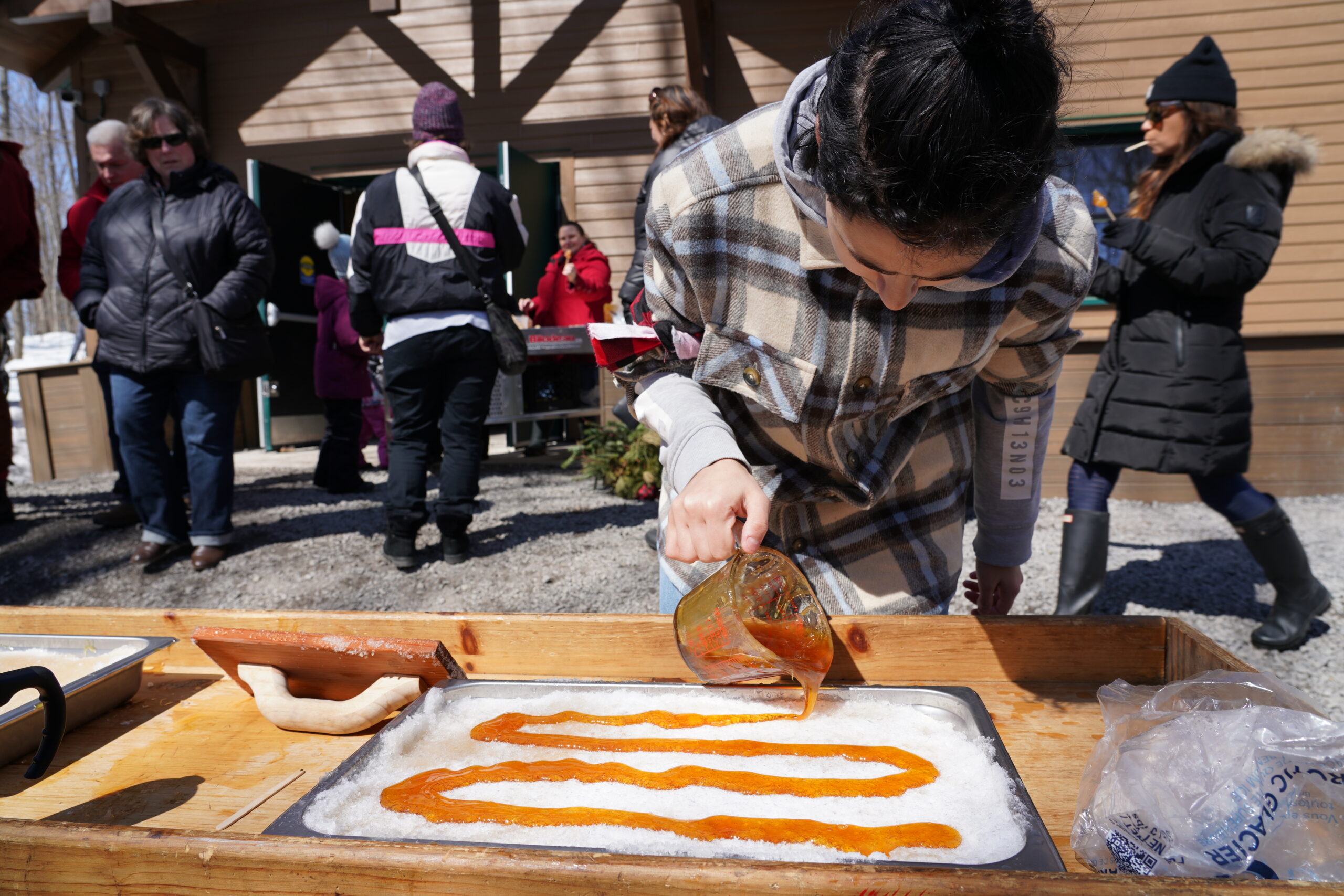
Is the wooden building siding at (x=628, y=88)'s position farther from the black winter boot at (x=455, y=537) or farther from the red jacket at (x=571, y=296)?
the black winter boot at (x=455, y=537)

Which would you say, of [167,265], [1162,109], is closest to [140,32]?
[167,265]

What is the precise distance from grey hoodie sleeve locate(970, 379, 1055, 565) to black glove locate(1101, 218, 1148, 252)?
1796 millimetres

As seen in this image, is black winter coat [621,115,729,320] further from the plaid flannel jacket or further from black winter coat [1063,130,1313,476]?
the plaid flannel jacket

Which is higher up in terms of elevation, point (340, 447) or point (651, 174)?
point (651, 174)

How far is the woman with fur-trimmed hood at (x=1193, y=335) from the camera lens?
2920 millimetres

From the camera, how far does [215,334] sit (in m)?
3.68

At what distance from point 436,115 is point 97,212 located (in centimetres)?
194

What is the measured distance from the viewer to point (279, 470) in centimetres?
670

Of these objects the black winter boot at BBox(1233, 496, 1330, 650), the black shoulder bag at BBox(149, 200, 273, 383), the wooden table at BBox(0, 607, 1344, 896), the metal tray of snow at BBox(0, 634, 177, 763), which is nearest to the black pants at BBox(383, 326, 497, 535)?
the black shoulder bag at BBox(149, 200, 273, 383)

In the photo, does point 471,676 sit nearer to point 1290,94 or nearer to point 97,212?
point 97,212

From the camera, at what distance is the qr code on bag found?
773 millimetres

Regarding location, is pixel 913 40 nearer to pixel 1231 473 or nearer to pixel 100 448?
pixel 1231 473

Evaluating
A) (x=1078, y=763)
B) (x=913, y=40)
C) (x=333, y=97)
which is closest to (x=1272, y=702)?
(x=1078, y=763)

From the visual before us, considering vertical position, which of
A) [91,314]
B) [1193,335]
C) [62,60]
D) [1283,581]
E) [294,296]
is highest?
[62,60]
